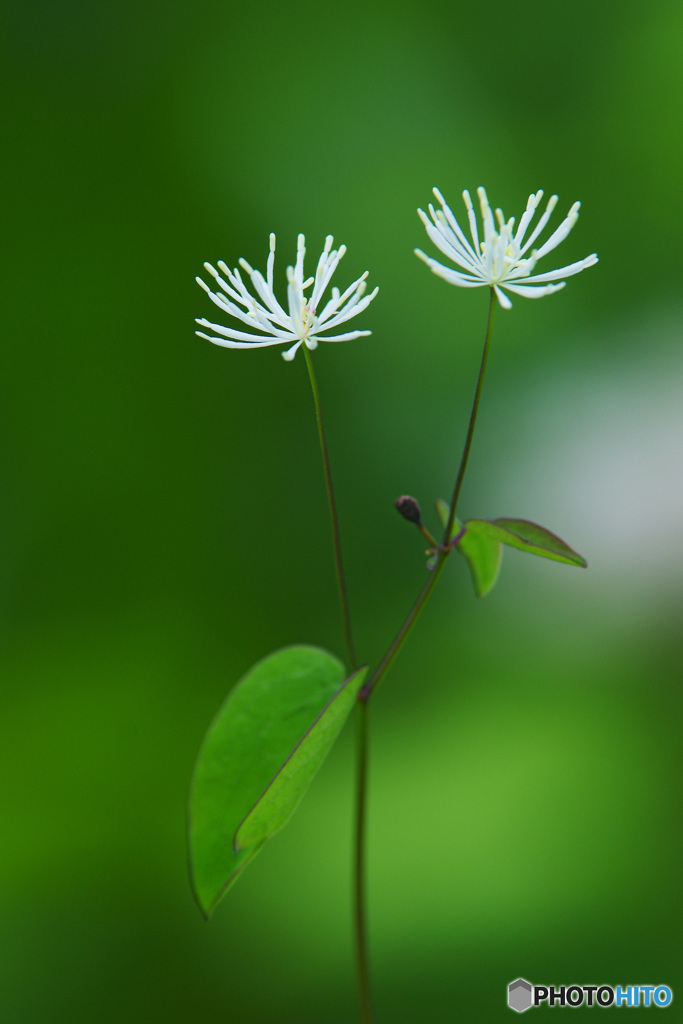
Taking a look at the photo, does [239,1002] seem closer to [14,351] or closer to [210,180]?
[14,351]

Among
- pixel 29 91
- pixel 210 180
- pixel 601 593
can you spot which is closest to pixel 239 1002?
pixel 601 593

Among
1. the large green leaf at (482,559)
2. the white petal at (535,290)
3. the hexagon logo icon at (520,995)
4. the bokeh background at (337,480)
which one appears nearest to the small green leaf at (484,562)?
the large green leaf at (482,559)

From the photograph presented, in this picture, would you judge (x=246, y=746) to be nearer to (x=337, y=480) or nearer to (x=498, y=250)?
(x=498, y=250)

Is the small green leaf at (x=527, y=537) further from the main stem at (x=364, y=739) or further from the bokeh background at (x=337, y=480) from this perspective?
the bokeh background at (x=337, y=480)

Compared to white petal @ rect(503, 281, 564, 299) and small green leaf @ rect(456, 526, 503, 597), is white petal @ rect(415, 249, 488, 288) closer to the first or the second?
white petal @ rect(503, 281, 564, 299)

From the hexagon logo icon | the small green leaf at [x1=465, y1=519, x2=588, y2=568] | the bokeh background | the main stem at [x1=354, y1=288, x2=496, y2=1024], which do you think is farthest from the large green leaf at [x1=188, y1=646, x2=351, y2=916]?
the bokeh background
